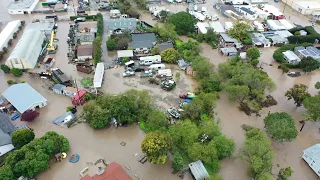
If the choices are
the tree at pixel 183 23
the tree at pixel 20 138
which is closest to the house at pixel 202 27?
the tree at pixel 183 23

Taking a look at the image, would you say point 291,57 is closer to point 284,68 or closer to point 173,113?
point 284,68

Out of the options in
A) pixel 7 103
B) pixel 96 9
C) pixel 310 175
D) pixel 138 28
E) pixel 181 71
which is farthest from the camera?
pixel 96 9

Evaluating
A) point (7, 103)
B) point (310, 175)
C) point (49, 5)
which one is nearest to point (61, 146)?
point (7, 103)

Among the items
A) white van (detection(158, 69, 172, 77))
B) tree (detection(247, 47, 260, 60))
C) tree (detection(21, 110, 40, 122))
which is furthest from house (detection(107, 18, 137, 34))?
tree (detection(21, 110, 40, 122))

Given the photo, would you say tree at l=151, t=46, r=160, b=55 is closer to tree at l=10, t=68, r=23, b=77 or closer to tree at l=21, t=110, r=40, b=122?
tree at l=10, t=68, r=23, b=77

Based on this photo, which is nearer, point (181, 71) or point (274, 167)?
point (274, 167)

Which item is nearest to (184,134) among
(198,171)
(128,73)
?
(198,171)

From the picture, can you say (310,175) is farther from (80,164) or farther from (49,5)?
(49,5)
